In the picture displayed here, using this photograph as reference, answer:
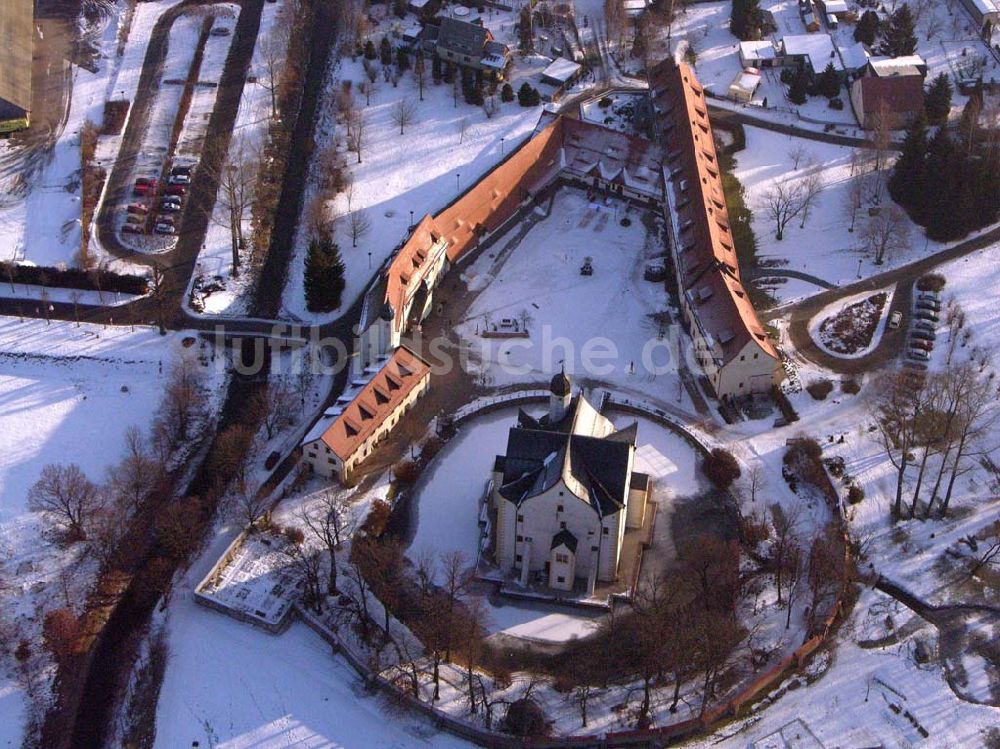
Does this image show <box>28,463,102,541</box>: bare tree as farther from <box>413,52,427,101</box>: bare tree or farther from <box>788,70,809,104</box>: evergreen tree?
<box>788,70,809,104</box>: evergreen tree

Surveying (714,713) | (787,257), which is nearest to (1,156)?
(787,257)

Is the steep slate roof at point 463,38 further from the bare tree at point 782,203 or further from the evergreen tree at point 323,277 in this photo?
the bare tree at point 782,203

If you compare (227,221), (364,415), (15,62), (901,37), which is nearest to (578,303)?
(364,415)

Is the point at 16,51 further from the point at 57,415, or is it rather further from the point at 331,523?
the point at 331,523

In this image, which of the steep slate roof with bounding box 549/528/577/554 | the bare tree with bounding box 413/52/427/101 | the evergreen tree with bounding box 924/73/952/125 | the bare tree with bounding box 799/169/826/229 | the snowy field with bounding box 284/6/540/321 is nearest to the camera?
the steep slate roof with bounding box 549/528/577/554

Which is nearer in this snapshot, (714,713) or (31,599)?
(714,713)

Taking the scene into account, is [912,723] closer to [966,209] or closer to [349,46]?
[966,209]

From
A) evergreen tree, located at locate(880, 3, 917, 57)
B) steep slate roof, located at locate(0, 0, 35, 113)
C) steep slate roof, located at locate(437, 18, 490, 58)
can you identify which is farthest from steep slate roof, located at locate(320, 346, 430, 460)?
evergreen tree, located at locate(880, 3, 917, 57)
